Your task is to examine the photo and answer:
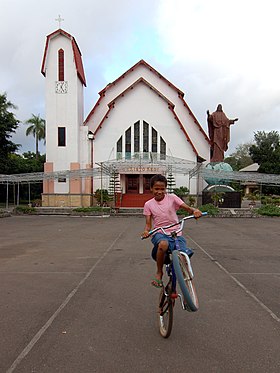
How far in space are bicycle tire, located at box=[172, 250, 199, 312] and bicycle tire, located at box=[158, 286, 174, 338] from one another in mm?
316

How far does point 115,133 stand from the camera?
34.6m

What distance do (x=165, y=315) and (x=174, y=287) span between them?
0.37 metres

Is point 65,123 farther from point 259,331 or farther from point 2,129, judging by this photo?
point 259,331

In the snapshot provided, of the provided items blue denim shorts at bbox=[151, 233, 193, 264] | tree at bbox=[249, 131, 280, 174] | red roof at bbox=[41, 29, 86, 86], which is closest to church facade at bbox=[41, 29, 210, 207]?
red roof at bbox=[41, 29, 86, 86]

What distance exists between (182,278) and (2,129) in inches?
1416

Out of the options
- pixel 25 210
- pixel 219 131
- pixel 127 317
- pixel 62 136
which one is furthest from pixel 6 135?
pixel 127 317

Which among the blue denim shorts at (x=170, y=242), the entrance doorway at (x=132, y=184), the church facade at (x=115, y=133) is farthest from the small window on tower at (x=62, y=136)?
the blue denim shorts at (x=170, y=242)

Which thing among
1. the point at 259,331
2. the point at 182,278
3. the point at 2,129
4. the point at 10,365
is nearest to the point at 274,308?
the point at 259,331

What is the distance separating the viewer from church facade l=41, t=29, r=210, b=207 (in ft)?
106

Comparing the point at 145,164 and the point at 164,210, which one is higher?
the point at 145,164

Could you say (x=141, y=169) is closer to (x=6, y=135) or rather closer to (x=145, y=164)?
(x=145, y=164)

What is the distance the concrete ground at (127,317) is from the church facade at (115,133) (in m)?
22.6

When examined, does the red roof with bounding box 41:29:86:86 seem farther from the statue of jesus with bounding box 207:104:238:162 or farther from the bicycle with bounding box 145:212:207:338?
the bicycle with bounding box 145:212:207:338

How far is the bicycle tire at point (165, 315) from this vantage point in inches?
150
